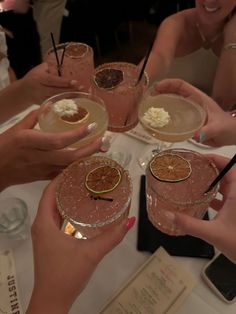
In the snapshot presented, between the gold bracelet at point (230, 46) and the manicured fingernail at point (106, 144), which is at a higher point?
the gold bracelet at point (230, 46)

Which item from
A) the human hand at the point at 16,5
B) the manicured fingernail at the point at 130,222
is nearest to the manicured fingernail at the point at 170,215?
the manicured fingernail at the point at 130,222

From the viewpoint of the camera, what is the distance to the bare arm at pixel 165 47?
1.85 meters

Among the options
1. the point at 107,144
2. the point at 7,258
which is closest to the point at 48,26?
the point at 107,144

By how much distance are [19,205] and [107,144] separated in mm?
466

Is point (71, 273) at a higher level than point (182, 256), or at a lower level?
higher

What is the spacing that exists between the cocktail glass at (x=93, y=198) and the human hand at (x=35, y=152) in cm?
7

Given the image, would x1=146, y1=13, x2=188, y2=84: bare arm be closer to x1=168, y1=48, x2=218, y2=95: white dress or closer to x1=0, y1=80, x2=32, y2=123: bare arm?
x1=168, y1=48, x2=218, y2=95: white dress

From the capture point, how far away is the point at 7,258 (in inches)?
44.5

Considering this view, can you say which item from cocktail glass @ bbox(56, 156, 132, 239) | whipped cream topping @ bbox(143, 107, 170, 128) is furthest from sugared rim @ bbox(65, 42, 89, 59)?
cocktail glass @ bbox(56, 156, 132, 239)

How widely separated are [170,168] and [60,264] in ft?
1.43

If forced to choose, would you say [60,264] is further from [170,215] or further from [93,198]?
[170,215]

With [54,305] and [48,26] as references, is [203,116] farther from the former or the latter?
[48,26]

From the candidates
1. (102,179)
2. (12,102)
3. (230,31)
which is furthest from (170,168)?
(230,31)

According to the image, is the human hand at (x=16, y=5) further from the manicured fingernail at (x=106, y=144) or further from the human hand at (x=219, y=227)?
the human hand at (x=219, y=227)
